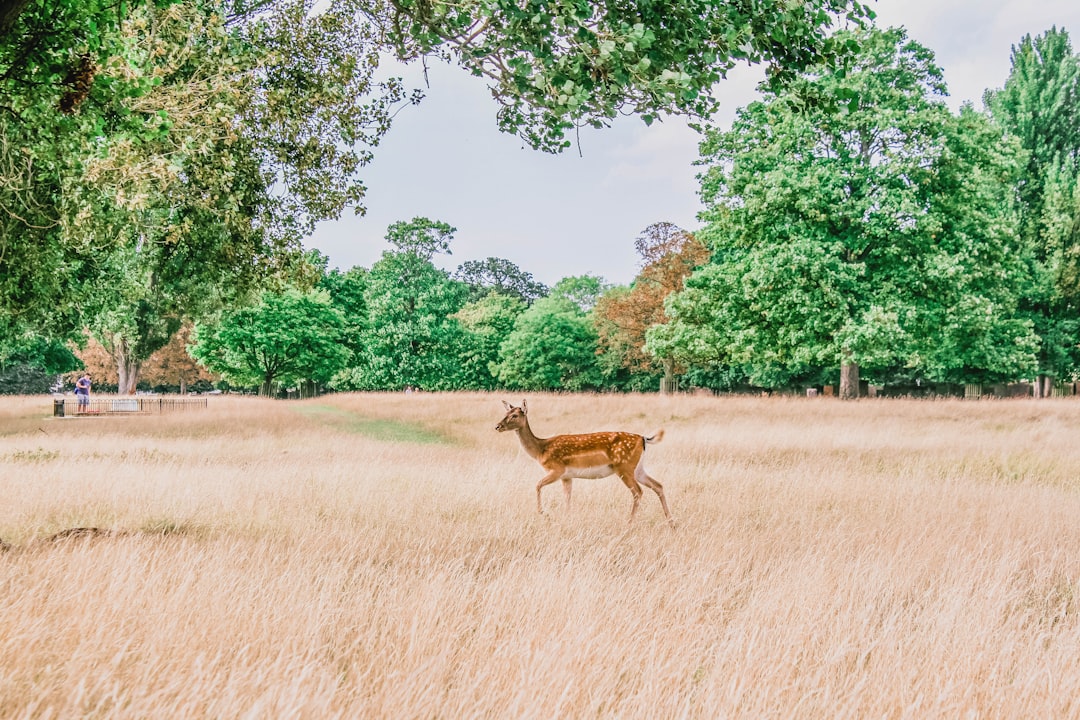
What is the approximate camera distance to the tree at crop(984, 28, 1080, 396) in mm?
33781

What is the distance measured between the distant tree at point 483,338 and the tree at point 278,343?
35.6 ft

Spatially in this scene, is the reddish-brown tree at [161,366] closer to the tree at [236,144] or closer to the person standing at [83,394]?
the person standing at [83,394]

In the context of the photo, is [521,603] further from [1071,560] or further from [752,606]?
[1071,560]

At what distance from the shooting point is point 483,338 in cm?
6209

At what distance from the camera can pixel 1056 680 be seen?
346cm

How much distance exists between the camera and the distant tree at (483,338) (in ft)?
199

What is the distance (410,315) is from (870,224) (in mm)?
35175

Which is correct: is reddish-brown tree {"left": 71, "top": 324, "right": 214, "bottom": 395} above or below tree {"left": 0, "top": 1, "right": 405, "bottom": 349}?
below

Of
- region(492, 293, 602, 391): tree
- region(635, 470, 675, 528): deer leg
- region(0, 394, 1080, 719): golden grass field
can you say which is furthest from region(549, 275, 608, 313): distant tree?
region(635, 470, 675, 528): deer leg

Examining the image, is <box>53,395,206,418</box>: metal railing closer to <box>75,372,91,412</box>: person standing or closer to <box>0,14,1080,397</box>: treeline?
<box>75,372,91,412</box>: person standing

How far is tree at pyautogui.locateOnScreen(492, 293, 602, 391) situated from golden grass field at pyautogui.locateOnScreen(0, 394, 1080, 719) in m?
47.4

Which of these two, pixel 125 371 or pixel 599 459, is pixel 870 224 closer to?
pixel 599 459

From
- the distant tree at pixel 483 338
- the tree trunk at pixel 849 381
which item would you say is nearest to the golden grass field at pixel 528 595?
the tree trunk at pixel 849 381

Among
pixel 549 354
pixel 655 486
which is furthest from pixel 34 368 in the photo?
pixel 655 486
